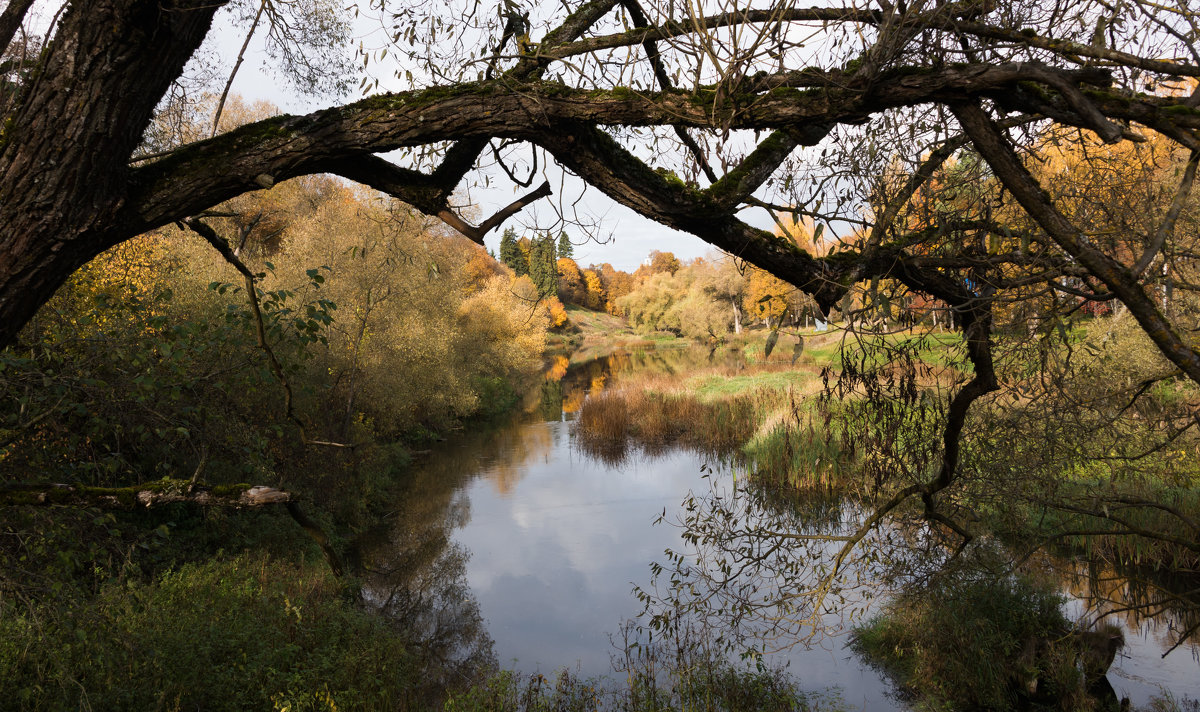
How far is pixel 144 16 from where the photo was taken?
2.20 meters

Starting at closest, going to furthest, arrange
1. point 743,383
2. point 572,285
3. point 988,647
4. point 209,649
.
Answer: point 209,649 < point 988,647 < point 743,383 < point 572,285

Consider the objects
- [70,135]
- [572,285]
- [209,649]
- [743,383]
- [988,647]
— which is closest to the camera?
A: [70,135]

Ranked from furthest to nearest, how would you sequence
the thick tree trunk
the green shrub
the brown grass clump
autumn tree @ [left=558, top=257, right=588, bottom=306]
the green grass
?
1. autumn tree @ [left=558, top=257, right=588, bottom=306]
2. the green grass
3. the brown grass clump
4. the green shrub
5. the thick tree trunk

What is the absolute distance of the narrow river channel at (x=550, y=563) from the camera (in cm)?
760

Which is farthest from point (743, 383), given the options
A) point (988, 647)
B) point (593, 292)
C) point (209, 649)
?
point (593, 292)

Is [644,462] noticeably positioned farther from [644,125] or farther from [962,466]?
[644,125]

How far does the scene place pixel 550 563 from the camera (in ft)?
Answer: 36.6

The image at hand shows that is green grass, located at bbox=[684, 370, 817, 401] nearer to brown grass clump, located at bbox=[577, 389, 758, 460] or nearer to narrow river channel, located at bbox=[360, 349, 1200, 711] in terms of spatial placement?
brown grass clump, located at bbox=[577, 389, 758, 460]

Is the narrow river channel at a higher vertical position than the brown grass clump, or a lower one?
lower

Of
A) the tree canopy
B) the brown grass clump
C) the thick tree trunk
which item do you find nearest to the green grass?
the brown grass clump

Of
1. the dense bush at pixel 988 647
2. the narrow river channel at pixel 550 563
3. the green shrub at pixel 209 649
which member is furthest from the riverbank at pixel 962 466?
the green shrub at pixel 209 649

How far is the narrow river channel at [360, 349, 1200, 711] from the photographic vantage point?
24.9 feet

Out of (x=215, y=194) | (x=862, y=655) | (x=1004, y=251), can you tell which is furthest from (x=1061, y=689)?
(x=215, y=194)

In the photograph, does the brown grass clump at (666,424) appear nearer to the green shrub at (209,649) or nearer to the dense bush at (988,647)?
the dense bush at (988,647)
